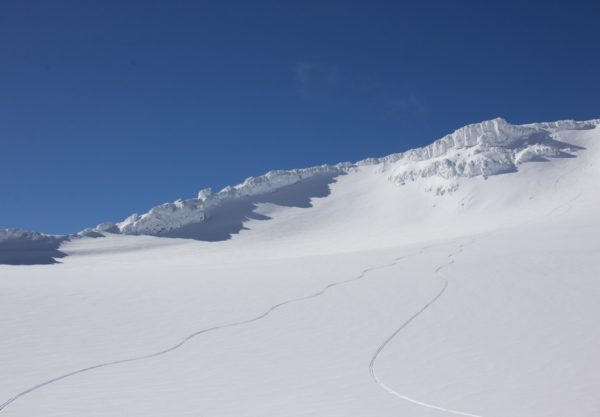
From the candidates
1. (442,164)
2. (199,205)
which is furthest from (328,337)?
(442,164)

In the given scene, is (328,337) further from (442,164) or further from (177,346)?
(442,164)

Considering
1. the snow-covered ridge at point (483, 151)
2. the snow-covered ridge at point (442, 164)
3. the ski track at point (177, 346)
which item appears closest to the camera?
the ski track at point (177, 346)

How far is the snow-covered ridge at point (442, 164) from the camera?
258 feet

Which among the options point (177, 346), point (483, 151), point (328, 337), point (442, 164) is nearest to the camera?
point (177, 346)

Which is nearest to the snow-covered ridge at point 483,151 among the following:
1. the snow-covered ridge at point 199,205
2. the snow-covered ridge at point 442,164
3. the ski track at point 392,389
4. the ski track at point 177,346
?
the snow-covered ridge at point 442,164

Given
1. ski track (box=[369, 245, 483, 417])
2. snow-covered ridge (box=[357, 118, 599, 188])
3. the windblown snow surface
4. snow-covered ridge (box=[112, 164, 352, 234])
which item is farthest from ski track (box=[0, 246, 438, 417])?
snow-covered ridge (box=[357, 118, 599, 188])

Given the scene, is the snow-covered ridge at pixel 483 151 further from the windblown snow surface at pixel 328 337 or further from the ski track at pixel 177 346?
the ski track at pixel 177 346

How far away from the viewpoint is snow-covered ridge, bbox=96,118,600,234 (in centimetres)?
7875

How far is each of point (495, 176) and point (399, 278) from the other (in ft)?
210

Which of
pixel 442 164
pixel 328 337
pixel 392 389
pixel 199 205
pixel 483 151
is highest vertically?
pixel 483 151

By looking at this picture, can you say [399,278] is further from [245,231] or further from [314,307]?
[245,231]

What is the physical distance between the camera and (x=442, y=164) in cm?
8219

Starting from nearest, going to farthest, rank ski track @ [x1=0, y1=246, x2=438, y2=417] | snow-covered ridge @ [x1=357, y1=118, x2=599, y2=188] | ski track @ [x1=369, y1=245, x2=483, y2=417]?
ski track @ [x1=369, y1=245, x2=483, y2=417], ski track @ [x1=0, y1=246, x2=438, y2=417], snow-covered ridge @ [x1=357, y1=118, x2=599, y2=188]

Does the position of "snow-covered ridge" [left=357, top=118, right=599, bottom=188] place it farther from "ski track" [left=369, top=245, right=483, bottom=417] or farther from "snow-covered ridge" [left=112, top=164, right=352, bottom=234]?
"ski track" [left=369, top=245, right=483, bottom=417]
